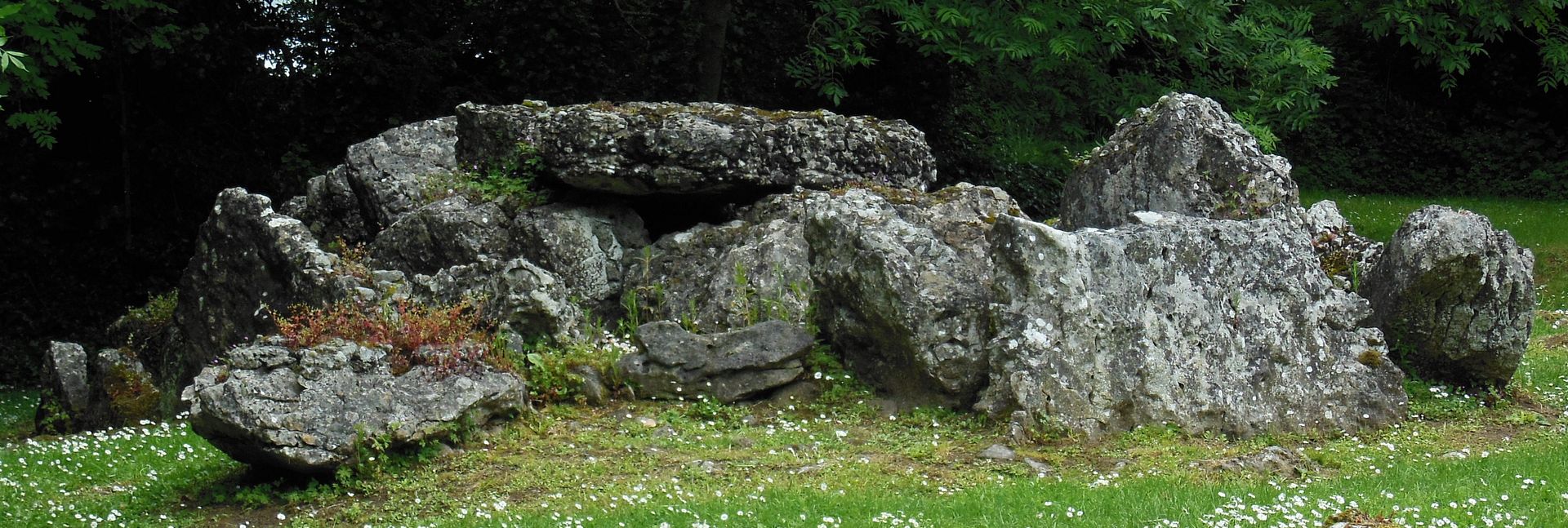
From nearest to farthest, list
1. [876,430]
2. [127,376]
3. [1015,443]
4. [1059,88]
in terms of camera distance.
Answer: [1015,443], [876,430], [127,376], [1059,88]

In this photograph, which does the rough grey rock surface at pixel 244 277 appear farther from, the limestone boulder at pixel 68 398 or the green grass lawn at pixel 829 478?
the green grass lawn at pixel 829 478

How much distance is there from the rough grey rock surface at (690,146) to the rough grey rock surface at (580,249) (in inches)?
13.4

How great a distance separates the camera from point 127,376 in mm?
13758

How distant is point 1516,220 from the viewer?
2456 centimetres

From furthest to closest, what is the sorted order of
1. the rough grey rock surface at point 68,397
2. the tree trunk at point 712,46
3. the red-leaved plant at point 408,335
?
the tree trunk at point 712,46, the rough grey rock surface at point 68,397, the red-leaved plant at point 408,335

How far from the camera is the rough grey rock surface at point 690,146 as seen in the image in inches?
470

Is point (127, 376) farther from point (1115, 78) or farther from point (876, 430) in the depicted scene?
point (1115, 78)

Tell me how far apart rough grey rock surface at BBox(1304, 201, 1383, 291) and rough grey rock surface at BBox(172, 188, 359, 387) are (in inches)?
329

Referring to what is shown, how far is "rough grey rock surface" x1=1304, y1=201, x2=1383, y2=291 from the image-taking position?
38.2 feet

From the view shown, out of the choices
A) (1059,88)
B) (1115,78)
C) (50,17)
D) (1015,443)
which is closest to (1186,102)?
(1015,443)

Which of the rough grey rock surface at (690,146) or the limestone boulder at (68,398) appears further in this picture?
the limestone boulder at (68,398)

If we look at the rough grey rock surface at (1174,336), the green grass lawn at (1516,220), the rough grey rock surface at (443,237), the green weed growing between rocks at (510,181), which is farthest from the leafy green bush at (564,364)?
the green grass lawn at (1516,220)

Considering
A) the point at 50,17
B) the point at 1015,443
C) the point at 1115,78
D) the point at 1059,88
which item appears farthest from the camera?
the point at 1059,88

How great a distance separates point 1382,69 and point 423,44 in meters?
21.2
